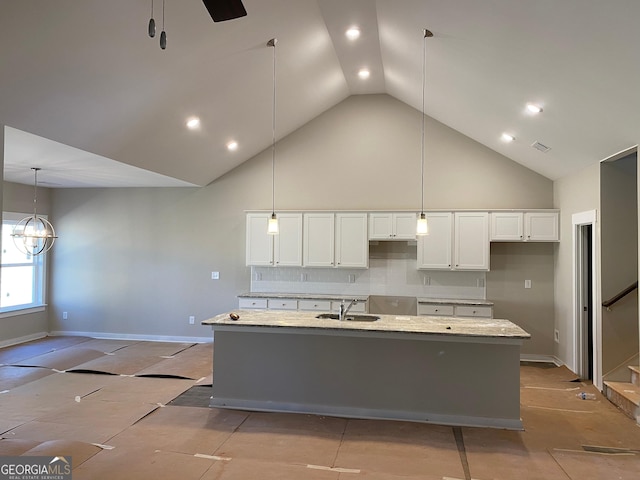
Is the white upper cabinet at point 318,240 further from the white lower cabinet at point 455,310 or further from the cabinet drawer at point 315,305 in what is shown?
the white lower cabinet at point 455,310

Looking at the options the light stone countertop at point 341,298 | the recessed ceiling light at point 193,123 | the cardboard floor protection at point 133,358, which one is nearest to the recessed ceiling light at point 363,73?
the recessed ceiling light at point 193,123

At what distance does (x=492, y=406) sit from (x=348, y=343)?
135cm

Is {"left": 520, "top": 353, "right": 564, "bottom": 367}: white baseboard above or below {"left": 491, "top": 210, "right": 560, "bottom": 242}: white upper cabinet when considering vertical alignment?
below

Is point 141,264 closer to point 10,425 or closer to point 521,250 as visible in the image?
point 10,425

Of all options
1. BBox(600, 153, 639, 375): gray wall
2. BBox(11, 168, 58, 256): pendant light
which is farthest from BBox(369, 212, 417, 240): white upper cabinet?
BBox(11, 168, 58, 256): pendant light

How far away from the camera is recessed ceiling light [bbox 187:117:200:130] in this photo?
5035mm

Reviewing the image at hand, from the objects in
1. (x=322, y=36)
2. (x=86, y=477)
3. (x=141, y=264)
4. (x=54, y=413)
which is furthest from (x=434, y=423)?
(x=141, y=264)

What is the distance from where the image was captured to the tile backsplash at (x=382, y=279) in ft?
20.9

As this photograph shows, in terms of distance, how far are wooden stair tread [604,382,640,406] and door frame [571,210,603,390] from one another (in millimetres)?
217

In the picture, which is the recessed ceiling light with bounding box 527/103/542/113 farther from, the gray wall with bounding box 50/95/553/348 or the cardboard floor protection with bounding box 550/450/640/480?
the cardboard floor protection with bounding box 550/450/640/480

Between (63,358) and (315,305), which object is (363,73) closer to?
(315,305)

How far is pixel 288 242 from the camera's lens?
6.50m

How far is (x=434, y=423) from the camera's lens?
385 cm

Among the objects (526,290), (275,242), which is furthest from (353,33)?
(526,290)
